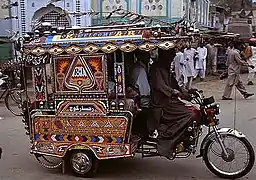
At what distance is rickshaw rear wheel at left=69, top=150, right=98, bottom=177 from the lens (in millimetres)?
6004

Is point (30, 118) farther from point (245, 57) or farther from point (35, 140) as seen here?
point (245, 57)

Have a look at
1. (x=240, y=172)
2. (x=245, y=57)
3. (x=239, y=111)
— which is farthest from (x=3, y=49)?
(x=240, y=172)

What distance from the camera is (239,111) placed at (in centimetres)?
1113

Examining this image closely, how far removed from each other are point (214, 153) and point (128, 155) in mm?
1103

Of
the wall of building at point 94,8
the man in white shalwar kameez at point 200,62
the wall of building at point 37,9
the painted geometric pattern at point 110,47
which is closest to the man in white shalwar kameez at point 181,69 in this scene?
the man in white shalwar kameez at point 200,62

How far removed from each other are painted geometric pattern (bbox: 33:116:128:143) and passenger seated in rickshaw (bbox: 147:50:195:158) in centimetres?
46

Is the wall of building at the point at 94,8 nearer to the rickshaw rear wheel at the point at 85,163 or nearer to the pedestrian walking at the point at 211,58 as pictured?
the pedestrian walking at the point at 211,58

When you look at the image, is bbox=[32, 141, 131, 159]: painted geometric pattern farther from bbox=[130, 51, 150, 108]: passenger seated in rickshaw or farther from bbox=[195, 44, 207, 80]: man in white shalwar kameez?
bbox=[195, 44, 207, 80]: man in white shalwar kameez

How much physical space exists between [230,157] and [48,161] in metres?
2.63

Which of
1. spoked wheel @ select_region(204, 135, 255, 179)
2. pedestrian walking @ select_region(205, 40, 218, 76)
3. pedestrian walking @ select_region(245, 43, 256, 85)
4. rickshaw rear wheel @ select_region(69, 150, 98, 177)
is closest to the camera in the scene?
spoked wheel @ select_region(204, 135, 255, 179)

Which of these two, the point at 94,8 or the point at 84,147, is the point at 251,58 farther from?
the point at 84,147

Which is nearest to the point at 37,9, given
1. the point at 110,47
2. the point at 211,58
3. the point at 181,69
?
the point at 211,58

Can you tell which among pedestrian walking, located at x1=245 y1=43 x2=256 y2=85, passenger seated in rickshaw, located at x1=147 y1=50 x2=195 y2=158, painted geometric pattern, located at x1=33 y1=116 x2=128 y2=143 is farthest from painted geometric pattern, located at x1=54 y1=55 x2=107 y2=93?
pedestrian walking, located at x1=245 y1=43 x2=256 y2=85

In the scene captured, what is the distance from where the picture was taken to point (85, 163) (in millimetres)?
6012
